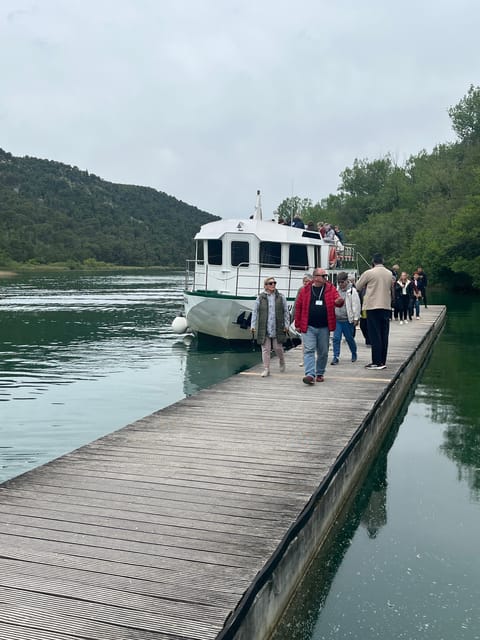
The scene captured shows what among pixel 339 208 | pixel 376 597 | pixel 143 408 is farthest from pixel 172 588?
pixel 339 208

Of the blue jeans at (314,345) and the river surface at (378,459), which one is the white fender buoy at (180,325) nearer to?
the river surface at (378,459)

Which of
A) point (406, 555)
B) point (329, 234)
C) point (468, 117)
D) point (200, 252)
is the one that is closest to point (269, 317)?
point (406, 555)

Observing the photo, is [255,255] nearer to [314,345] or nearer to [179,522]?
[314,345]

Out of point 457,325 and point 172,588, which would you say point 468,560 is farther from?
point 457,325

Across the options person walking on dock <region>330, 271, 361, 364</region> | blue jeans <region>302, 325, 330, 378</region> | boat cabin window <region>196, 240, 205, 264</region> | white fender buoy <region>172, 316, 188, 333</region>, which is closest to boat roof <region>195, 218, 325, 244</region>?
boat cabin window <region>196, 240, 205, 264</region>

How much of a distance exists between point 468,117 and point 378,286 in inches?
3147

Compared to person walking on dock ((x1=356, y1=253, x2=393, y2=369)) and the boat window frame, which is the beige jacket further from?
the boat window frame

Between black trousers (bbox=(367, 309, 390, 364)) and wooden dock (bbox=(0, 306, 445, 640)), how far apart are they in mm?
3117

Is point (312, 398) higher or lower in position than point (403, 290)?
lower

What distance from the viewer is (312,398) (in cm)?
1104

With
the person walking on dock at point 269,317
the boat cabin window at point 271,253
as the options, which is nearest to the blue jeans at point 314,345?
the person walking on dock at point 269,317

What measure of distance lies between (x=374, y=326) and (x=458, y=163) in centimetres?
7242

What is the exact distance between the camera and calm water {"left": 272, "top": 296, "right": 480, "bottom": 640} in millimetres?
5371

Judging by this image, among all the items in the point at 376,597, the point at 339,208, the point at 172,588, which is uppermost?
the point at 339,208
